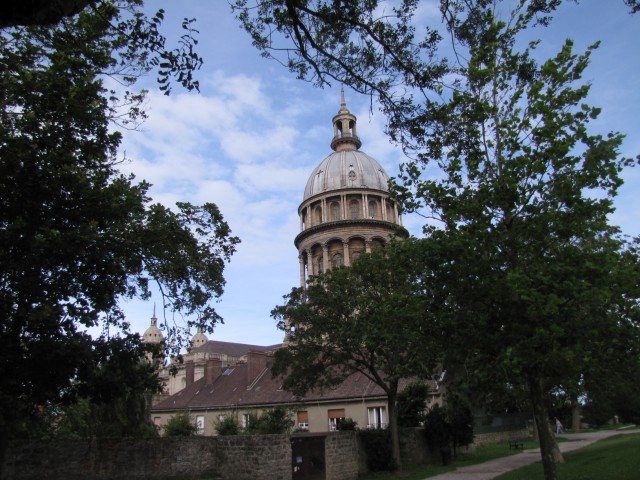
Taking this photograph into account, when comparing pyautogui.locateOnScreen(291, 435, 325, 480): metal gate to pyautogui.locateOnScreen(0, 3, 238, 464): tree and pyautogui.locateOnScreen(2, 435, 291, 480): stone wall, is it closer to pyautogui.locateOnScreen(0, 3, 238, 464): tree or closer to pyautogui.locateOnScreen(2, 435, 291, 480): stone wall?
pyautogui.locateOnScreen(2, 435, 291, 480): stone wall

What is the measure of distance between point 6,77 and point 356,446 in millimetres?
18911

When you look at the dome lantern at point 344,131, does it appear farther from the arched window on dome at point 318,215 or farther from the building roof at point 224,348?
the building roof at point 224,348

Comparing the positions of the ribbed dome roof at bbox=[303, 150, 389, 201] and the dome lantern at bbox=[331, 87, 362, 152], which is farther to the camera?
the dome lantern at bbox=[331, 87, 362, 152]

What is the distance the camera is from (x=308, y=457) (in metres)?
20.6

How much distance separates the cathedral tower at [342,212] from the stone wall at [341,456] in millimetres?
31503

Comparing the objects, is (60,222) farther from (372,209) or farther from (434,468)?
(372,209)

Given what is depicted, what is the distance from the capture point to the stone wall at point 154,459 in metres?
14.1

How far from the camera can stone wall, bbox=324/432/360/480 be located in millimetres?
21078

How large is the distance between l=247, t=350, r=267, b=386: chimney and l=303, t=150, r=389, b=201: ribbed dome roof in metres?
19.8

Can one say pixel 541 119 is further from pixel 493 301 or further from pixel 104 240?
pixel 104 240

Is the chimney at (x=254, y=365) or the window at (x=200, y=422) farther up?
the chimney at (x=254, y=365)

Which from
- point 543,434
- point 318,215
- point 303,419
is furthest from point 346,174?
point 543,434

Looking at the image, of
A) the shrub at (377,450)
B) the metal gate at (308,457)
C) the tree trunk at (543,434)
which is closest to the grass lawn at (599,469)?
the tree trunk at (543,434)

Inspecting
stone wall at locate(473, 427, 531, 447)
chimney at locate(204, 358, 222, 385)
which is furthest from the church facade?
stone wall at locate(473, 427, 531, 447)
